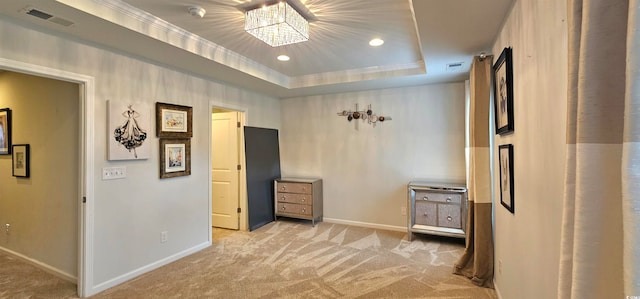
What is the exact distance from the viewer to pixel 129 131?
2.98m

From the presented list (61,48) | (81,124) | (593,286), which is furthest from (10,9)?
(593,286)

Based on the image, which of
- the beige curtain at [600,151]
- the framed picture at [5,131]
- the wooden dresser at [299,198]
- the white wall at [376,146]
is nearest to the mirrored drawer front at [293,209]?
the wooden dresser at [299,198]

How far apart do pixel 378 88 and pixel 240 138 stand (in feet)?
7.59

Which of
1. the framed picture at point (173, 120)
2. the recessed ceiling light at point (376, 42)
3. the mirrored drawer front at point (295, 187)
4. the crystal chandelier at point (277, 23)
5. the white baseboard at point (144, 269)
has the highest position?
the recessed ceiling light at point (376, 42)

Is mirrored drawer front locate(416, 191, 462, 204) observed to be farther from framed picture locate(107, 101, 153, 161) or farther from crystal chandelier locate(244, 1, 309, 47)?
framed picture locate(107, 101, 153, 161)

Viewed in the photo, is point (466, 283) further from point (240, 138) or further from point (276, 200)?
point (240, 138)

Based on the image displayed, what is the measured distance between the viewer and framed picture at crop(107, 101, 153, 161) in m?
2.82

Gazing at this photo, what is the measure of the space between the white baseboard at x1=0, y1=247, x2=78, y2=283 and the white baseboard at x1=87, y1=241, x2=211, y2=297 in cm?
38

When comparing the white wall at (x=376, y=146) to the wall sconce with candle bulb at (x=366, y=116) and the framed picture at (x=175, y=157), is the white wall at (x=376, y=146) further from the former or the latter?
the framed picture at (x=175, y=157)

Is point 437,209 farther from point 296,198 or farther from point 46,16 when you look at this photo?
point 46,16

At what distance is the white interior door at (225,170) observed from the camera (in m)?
4.81

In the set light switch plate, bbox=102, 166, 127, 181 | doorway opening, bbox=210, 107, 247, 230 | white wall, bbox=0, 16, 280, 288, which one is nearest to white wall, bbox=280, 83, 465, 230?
doorway opening, bbox=210, 107, 247, 230

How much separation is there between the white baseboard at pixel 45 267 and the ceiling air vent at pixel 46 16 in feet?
7.62

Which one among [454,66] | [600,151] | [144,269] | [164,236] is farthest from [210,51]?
[600,151]
